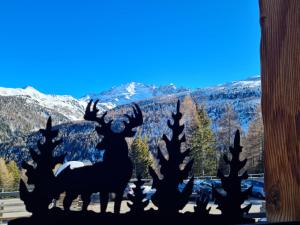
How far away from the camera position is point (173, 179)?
1.30m

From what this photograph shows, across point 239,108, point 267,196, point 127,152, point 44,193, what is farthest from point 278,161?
point 239,108

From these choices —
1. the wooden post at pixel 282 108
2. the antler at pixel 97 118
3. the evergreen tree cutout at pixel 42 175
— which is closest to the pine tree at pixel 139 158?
the antler at pixel 97 118

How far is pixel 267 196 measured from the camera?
1.02m

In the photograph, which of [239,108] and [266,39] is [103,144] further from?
[239,108]

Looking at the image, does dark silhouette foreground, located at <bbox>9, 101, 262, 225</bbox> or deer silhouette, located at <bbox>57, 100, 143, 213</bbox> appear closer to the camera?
dark silhouette foreground, located at <bbox>9, 101, 262, 225</bbox>

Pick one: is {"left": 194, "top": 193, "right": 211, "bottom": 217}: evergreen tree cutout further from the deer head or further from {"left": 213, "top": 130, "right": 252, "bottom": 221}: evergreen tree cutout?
the deer head

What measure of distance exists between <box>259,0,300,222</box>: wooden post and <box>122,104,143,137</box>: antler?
1.81ft

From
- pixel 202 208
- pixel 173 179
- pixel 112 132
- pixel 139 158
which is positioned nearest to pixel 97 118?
pixel 112 132

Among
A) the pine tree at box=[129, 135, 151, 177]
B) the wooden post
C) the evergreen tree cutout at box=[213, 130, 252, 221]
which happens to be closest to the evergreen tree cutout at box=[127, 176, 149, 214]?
the evergreen tree cutout at box=[213, 130, 252, 221]

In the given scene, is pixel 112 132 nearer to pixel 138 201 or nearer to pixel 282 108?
pixel 138 201

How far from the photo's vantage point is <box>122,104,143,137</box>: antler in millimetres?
1444

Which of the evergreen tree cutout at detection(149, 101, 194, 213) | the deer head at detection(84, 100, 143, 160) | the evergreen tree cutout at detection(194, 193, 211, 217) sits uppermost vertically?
the deer head at detection(84, 100, 143, 160)

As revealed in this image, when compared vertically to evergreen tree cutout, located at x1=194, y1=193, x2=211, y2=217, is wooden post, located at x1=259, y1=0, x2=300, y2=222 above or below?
above

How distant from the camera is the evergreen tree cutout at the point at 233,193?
125cm
